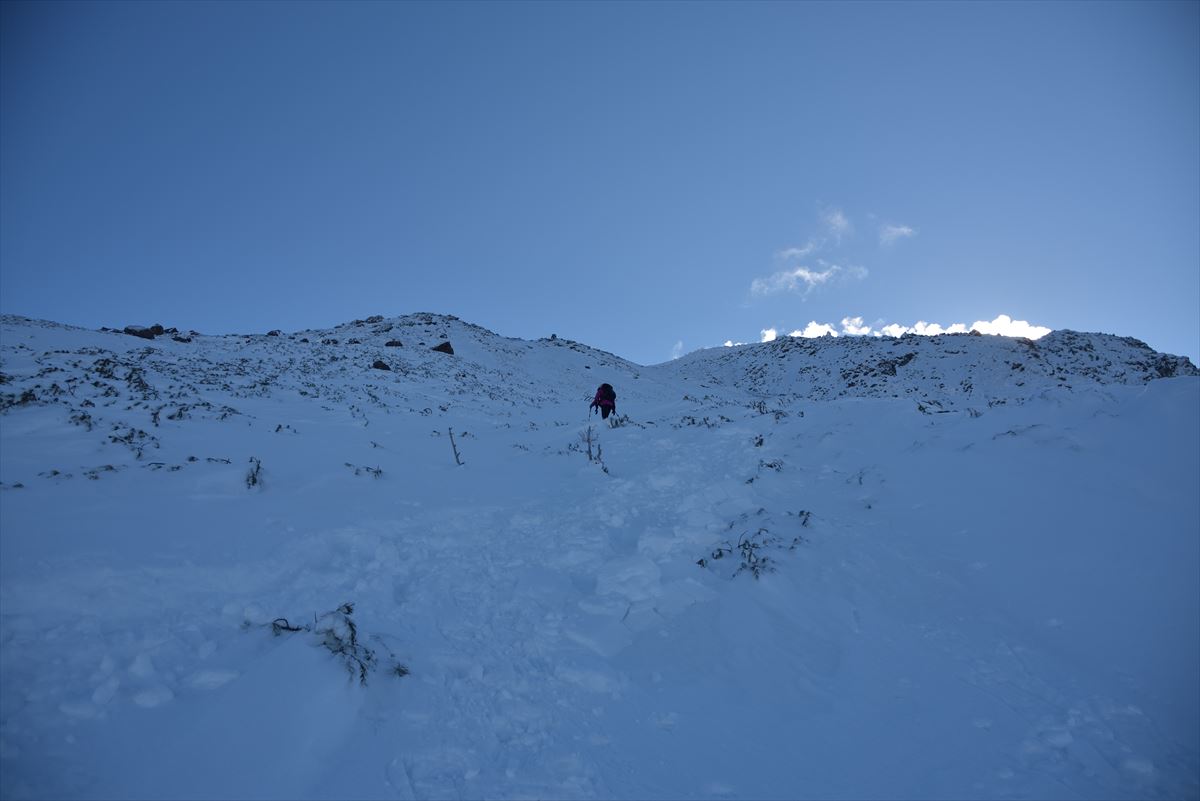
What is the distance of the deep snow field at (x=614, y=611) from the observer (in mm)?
3562

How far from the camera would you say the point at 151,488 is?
685cm

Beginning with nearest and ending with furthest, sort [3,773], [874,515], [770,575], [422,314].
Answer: [3,773] < [770,575] < [874,515] < [422,314]

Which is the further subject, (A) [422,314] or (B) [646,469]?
(A) [422,314]

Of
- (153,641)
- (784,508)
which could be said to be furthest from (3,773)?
(784,508)

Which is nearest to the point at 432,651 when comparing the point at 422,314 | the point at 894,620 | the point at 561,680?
the point at 561,680

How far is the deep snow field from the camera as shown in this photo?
3562mm

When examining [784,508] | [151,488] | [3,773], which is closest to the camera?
[3,773]

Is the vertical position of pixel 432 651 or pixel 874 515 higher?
pixel 874 515

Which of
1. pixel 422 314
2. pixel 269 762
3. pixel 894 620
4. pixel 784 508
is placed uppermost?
pixel 422 314

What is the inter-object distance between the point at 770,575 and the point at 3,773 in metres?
6.27

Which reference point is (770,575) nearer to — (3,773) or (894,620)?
(894,620)

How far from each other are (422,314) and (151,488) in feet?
161

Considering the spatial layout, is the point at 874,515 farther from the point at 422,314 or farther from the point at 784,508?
the point at 422,314

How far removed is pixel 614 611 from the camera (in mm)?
5664
